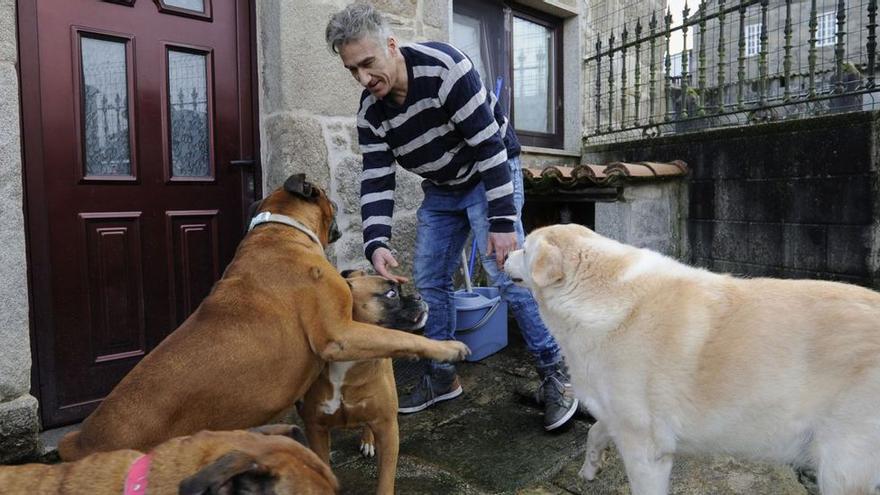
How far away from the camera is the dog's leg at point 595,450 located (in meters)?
2.53

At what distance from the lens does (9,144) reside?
2.92 meters

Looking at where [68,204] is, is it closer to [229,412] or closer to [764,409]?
[229,412]

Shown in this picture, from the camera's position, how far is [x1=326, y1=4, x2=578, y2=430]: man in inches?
120

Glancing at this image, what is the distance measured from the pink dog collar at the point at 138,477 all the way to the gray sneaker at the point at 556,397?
86.4 inches

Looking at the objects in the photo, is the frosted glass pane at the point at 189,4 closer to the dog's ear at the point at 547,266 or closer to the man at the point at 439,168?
the man at the point at 439,168

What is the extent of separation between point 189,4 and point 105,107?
84 cm

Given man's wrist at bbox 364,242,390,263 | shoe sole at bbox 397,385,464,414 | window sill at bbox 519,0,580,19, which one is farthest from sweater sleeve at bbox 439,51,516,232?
window sill at bbox 519,0,580,19

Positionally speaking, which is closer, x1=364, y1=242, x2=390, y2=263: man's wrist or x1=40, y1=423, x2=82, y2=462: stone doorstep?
x1=40, y1=423, x2=82, y2=462: stone doorstep

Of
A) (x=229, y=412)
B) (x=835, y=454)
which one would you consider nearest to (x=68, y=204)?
(x=229, y=412)

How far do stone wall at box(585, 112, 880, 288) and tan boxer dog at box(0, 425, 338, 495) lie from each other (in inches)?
166

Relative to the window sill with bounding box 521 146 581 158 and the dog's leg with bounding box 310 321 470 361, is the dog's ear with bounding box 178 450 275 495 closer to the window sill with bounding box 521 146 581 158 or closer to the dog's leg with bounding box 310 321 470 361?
the dog's leg with bounding box 310 321 470 361

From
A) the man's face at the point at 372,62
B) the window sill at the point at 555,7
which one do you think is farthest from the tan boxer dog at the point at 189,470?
the window sill at the point at 555,7

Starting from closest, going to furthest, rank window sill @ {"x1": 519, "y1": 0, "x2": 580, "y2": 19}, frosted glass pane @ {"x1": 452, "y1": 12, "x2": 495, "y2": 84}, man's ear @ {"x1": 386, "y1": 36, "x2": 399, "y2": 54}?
man's ear @ {"x1": 386, "y1": 36, "x2": 399, "y2": 54}, frosted glass pane @ {"x1": 452, "y1": 12, "x2": 495, "y2": 84}, window sill @ {"x1": 519, "y1": 0, "x2": 580, "y2": 19}

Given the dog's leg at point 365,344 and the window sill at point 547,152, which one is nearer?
the dog's leg at point 365,344
